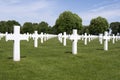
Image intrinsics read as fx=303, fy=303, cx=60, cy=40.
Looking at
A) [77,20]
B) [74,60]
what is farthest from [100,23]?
[74,60]

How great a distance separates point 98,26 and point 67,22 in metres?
11.1

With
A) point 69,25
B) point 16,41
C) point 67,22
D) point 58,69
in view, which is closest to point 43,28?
point 67,22

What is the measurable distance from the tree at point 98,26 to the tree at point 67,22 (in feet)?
19.3

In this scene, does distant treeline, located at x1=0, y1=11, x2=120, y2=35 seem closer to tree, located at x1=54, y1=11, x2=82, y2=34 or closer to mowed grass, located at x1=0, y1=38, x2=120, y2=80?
tree, located at x1=54, y1=11, x2=82, y2=34

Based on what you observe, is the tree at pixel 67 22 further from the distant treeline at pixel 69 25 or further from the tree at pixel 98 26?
the tree at pixel 98 26

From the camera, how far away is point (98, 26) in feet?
284

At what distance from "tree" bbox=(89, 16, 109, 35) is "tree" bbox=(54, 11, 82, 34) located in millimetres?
5869

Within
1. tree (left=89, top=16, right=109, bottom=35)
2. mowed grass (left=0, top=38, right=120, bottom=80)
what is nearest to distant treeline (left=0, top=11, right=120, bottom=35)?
tree (left=89, top=16, right=109, bottom=35)

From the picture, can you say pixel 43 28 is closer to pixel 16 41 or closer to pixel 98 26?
pixel 98 26

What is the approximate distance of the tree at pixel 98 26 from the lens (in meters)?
85.1

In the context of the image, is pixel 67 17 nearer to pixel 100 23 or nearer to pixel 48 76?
pixel 100 23

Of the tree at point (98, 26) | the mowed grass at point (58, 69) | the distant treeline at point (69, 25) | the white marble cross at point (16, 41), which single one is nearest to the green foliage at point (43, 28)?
the distant treeline at point (69, 25)

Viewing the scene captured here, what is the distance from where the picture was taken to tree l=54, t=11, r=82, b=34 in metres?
78.8

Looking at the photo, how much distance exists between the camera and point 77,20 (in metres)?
80.9
